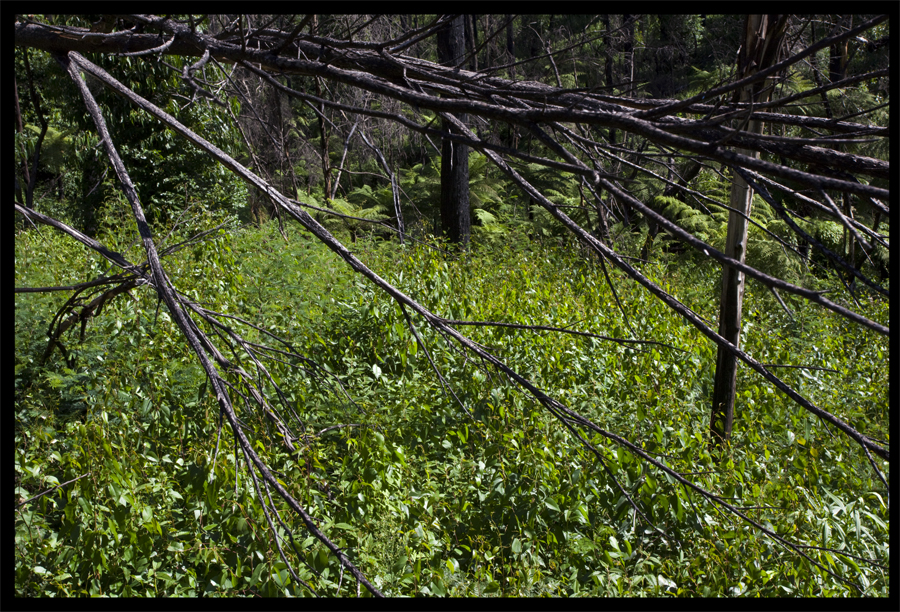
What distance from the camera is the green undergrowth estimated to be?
6.95ft

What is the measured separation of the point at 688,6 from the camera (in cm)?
115

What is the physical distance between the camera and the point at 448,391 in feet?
7.41

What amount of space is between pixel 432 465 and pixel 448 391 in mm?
851

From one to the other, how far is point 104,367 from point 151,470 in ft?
3.03

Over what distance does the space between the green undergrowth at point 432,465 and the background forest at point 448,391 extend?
0.02m

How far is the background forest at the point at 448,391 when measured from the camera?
1306mm

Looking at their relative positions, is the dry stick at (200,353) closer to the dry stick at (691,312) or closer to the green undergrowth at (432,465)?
the green undergrowth at (432,465)

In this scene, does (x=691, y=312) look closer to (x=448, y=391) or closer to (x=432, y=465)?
(x=448, y=391)

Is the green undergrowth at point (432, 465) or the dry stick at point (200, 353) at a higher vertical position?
the dry stick at point (200, 353)

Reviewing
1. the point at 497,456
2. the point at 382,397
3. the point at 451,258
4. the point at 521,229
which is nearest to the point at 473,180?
the point at 521,229

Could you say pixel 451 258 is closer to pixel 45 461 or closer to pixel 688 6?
pixel 45 461

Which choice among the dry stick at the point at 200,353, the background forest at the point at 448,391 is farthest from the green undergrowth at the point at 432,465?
the dry stick at the point at 200,353

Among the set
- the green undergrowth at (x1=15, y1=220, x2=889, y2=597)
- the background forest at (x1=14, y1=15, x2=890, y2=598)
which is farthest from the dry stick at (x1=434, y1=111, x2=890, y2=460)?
the green undergrowth at (x1=15, y1=220, x2=889, y2=597)

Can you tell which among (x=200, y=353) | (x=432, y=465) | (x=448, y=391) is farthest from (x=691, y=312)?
(x=432, y=465)
